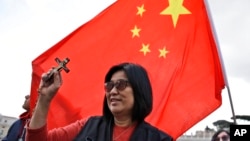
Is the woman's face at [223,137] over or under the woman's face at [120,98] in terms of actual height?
over

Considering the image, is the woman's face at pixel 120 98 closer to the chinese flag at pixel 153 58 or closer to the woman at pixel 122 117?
the woman at pixel 122 117

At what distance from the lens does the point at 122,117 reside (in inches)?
101

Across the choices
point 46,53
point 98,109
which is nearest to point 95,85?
point 98,109

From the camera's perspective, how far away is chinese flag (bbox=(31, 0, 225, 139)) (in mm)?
4176

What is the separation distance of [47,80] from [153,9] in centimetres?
267

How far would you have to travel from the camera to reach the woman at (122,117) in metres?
2.48

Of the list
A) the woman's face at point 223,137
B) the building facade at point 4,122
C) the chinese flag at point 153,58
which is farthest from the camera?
the building facade at point 4,122

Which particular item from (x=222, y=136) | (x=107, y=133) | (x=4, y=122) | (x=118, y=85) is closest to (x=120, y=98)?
(x=118, y=85)

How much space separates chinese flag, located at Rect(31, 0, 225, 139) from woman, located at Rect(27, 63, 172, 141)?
1.51m

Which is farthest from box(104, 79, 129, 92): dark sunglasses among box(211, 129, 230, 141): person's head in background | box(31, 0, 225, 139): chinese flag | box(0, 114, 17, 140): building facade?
box(0, 114, 17, 140): building facade

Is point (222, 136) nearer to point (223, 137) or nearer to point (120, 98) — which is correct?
point (223, 137)

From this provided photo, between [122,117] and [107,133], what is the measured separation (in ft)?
0.43

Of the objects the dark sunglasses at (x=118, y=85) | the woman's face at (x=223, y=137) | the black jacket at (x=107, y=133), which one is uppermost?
the woman's face at (x=223, y=137)

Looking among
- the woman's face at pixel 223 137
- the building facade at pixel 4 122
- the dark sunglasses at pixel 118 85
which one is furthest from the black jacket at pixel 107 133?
the building facade at pixel 4 122
